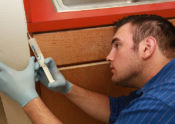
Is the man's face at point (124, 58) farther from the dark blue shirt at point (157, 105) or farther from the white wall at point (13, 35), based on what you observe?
the white wall at point (13, 35)

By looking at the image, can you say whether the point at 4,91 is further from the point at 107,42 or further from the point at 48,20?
the point at 107,42

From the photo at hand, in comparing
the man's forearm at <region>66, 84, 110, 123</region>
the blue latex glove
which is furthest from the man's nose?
the blue latex glove

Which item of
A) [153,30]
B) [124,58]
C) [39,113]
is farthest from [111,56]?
[39,113]

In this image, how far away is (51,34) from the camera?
659 millimetres

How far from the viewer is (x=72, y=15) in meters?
0.68

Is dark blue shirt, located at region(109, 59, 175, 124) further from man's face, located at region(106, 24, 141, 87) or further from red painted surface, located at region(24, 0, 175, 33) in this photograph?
red painted surface, located at region(24, 0, 175, 33)

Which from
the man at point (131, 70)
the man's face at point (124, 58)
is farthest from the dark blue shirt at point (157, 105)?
the man's face at point (124, 58)

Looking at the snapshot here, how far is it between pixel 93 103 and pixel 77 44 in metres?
0.31

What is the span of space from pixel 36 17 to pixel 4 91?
307 mm

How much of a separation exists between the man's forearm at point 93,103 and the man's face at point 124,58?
157 mm

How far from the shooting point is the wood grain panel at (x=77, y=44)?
67cm

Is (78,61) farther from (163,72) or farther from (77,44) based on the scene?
(163,72)

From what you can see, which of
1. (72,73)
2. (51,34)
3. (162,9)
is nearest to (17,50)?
(51,34)

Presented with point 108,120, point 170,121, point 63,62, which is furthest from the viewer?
point 108,120
